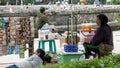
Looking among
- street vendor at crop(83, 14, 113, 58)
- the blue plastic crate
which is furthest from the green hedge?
the blue plastic crate

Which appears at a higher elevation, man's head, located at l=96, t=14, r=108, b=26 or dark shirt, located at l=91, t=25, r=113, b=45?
man's head, located at l=96, t=14, r=108, b=26

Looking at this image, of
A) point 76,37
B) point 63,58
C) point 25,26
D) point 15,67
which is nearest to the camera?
point 15,67

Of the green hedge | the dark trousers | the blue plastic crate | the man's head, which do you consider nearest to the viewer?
the green hedge

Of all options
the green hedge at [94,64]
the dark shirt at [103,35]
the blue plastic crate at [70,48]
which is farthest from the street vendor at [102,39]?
the green hedge at [94,64]

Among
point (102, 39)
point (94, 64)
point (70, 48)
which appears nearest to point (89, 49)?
point (102, 39)

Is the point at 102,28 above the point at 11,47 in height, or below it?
above

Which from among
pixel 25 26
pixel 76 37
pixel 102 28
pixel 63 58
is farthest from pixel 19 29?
pixel 102 28

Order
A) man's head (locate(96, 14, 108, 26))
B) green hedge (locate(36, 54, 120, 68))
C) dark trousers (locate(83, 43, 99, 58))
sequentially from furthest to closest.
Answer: dark trousers (locate(83, 43, 99, 58)) < man's head (locate(96, 14, 108, 26)) < green hedge (locate(36, 54, 120, 68))

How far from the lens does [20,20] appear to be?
13.2m

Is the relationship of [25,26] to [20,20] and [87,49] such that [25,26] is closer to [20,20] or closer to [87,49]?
[20,20]

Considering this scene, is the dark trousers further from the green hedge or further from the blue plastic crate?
the green hedge

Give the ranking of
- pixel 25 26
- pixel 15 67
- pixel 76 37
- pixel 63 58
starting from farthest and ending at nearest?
pixel 25 26
pixel 76 37
pixel 63 58
pixel 15 67

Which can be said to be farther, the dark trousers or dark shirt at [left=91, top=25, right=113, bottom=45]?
the dark trousers

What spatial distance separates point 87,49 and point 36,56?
1102 mm
